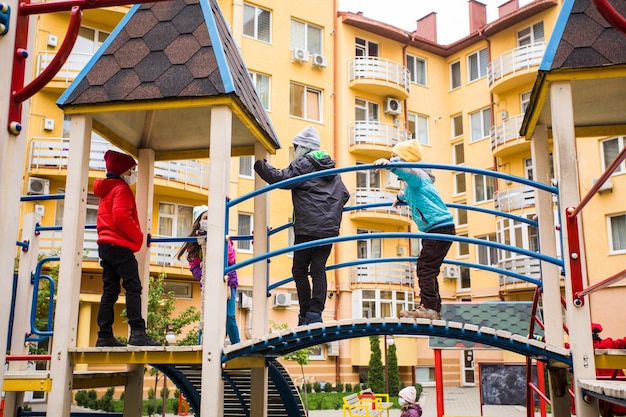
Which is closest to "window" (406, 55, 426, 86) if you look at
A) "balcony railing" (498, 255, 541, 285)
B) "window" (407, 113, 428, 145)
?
"window" (407, 113, 428, 145)

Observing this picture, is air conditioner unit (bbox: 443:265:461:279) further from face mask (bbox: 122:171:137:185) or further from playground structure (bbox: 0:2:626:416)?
face mask (bbox: 122:171:137:185)

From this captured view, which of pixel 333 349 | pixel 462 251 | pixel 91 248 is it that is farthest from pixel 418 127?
pixel 91 248

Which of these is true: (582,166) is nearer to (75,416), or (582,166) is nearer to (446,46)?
(446,46)

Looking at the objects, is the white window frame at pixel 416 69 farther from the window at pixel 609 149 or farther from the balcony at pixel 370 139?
the window at pixel 609 149

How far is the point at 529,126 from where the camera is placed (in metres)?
6.23

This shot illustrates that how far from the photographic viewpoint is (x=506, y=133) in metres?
31.1

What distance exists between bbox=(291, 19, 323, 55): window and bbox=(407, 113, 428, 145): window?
21.1ft

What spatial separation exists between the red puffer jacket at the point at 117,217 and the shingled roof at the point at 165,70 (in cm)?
71

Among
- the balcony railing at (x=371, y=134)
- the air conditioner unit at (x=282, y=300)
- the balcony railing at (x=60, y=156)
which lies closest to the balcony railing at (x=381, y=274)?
the air conditioner unit at (x=282, y=300)

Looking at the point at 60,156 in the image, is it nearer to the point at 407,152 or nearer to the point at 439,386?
the point at 439,386

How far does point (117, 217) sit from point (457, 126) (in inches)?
1248

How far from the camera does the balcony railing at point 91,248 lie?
72.9ft

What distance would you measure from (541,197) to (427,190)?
1042 mm

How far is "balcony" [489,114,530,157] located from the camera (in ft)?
99.9
